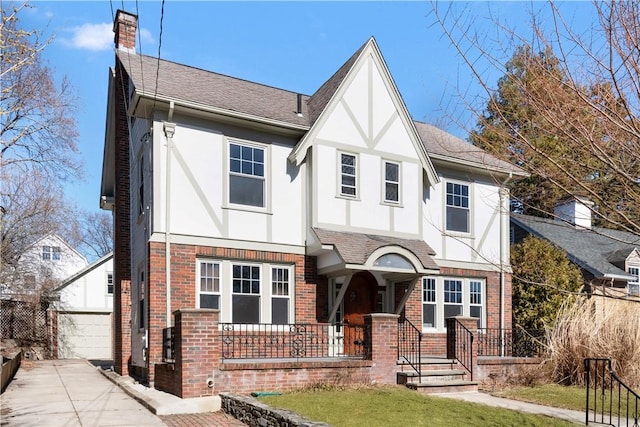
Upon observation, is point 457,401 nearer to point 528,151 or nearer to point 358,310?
point 358,310

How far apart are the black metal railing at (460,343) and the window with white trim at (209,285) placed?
575 centimetres

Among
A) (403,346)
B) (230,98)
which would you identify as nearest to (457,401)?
(403,346)

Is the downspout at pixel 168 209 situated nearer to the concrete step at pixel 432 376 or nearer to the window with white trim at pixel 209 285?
the window with white trim at pixel 209 285

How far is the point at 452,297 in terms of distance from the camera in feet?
57.5

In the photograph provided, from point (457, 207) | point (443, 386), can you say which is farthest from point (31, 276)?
point (443, 386)

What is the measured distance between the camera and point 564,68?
212 inches

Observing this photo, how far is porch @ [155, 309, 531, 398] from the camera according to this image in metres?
10.9

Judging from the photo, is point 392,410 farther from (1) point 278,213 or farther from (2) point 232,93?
(2) point 232,93

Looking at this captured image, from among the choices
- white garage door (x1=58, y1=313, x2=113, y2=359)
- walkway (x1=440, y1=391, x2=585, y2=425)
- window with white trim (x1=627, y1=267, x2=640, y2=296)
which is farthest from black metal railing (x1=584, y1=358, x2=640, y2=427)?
white garage door (x1=58, y1=313, x2=113, y2=359)

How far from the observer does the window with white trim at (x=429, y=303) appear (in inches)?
Result: 667

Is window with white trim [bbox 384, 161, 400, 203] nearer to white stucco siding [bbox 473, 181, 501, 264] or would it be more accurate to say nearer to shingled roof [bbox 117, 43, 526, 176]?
shingled roof [bbox 117, 43, 526, 176]

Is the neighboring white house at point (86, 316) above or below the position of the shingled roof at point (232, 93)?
below

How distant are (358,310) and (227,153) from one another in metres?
5.52

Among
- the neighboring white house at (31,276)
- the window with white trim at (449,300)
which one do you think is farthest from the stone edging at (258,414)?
the neighboring white house at (31,276)
